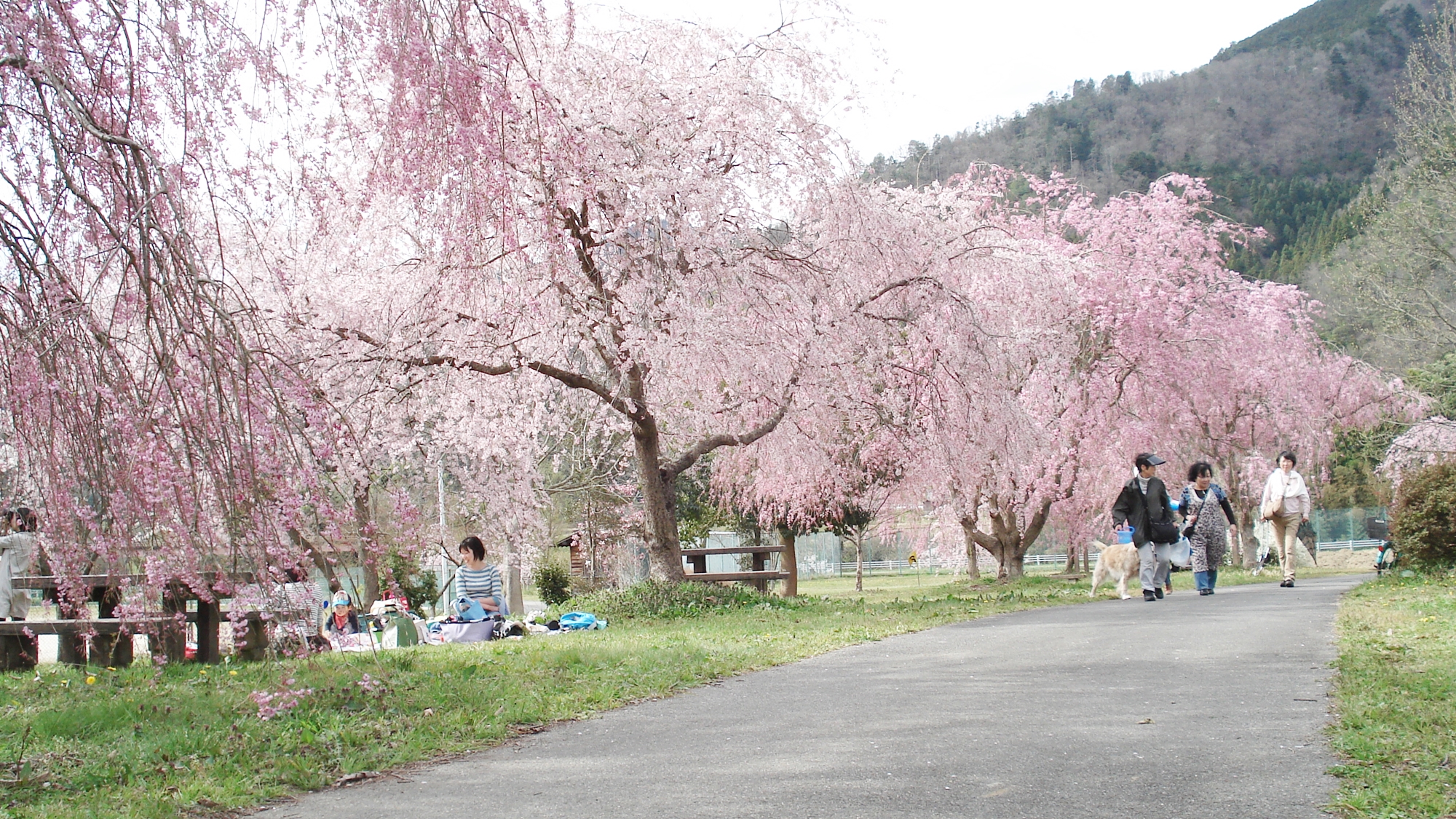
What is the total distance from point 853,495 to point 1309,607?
45.8 feet

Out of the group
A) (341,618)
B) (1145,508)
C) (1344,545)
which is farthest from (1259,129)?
(341,618)

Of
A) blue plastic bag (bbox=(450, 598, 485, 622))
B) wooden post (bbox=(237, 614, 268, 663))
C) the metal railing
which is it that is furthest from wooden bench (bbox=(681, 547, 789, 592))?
the metal railing

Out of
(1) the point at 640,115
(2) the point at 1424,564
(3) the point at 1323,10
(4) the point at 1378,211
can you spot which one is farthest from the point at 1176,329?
(3) the point at 1323,10

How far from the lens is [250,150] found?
506 cm

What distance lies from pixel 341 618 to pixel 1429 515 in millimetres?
14090

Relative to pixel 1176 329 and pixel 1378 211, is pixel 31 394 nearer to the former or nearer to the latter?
pixel 1176 329

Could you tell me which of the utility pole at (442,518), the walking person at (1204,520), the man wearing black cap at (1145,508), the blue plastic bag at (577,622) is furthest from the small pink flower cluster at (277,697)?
the utility pole at (442,518)

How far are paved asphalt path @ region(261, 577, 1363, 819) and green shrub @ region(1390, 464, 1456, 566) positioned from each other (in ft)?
25.8

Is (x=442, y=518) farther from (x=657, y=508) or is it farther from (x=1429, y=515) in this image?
(x=1429, y=515)

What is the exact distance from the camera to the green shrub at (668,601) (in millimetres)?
14602

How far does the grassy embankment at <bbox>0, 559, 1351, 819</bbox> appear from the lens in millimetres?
4562

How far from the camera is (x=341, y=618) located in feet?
46.1

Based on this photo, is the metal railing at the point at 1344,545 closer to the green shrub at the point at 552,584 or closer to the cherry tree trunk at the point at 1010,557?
the cherry tree trunk at the point at 1010,557

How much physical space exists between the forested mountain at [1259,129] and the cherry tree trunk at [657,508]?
54.6 meters
